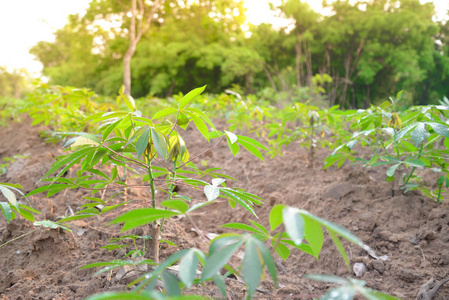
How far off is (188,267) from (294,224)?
19 centimetres

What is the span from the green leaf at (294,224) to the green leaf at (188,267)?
17 cm

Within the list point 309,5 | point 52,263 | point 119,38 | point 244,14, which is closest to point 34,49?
point 119,38

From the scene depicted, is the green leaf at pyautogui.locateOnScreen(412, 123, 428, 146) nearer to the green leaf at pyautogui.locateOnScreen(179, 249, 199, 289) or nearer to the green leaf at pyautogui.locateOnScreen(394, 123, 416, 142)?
the green leaf at pyautogui.locateOnScreen(394, 123, 416, 142)

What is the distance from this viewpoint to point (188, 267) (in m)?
0.55

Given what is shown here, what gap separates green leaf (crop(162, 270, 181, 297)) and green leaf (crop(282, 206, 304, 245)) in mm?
227

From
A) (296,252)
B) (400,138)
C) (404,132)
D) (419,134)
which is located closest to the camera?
(419,134)

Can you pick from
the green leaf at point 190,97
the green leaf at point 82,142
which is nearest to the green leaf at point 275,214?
the green leaf at point 190,97

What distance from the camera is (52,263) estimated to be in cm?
137

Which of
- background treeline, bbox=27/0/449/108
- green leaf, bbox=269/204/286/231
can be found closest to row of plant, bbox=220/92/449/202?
green leaf, bbox=269/204/286/231

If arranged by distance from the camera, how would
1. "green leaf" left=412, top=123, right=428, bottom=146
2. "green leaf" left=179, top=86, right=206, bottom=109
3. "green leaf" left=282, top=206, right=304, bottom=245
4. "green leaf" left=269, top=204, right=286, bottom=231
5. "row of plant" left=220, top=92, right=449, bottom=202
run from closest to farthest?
1. "green leaf" left=282, top=206, right=304, bottom=245
2. "green leaf" left=269, top=204, right=286, bottom=231
3. "green leaf" left=179, top=86, right=206, bottom=109
4. "green leaf" left=412, top=123, right=428, bottom=146
5. "row of plant" left=220, top=92, right=449, bottom=202

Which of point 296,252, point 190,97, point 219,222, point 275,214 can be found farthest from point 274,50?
point 275,214

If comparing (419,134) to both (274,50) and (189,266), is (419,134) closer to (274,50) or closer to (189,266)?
(189,266)

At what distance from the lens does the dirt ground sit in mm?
1249

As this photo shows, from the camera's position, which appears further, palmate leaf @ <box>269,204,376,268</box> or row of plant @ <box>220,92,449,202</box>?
row of plant @ <box>220,92,449,202</box>
